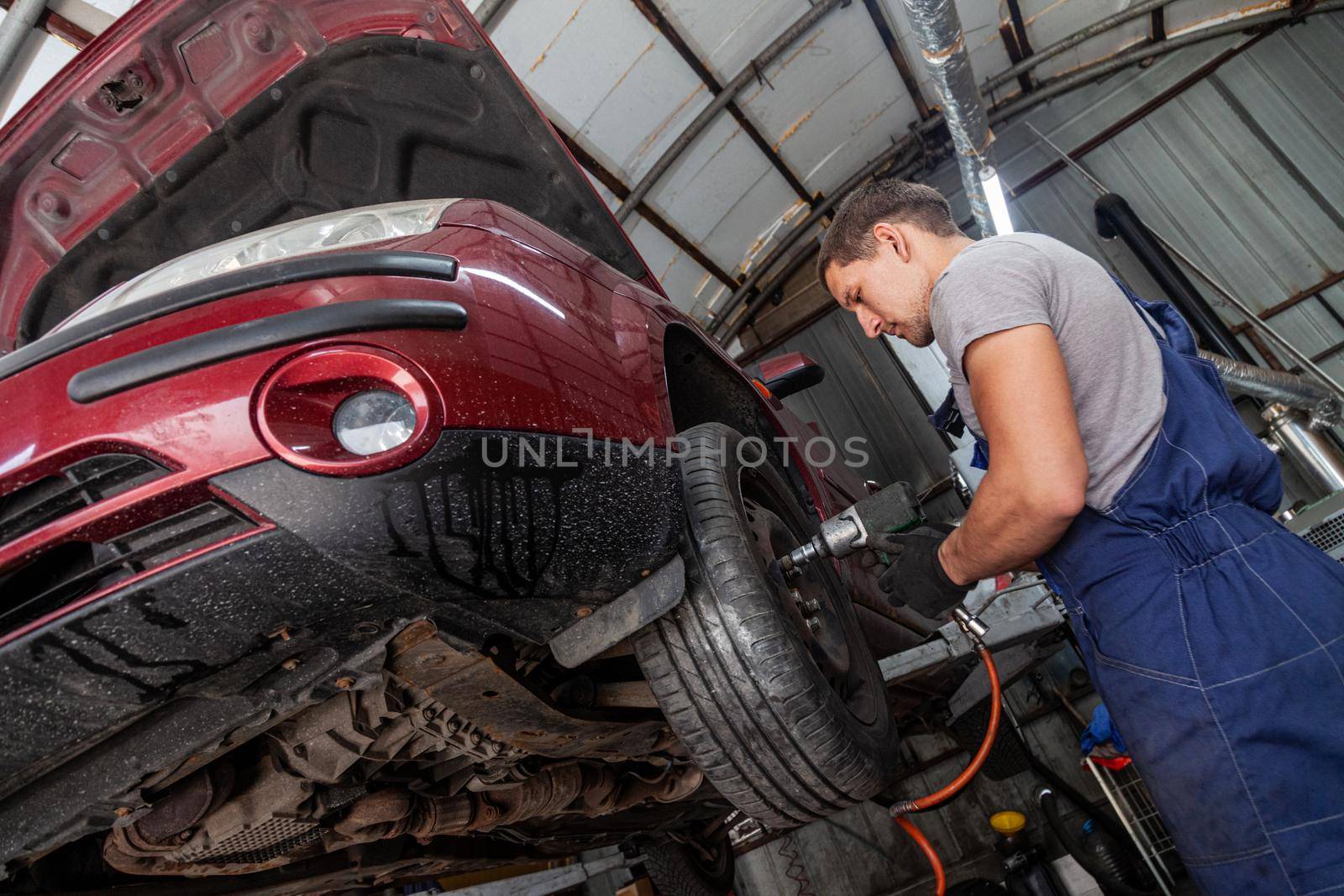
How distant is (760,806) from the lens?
1.43m

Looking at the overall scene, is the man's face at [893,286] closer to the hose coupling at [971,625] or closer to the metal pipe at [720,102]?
the hose coupling at [971,625]

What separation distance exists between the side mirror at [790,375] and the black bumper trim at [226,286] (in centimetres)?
199

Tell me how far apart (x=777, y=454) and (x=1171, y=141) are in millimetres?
5749

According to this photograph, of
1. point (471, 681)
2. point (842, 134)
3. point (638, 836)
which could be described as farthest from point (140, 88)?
point (842, 134)

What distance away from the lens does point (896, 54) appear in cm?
573

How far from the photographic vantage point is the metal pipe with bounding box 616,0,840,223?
520cm

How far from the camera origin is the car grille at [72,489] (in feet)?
2.82

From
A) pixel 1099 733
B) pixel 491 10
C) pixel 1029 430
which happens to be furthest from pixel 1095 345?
pixel 491 10

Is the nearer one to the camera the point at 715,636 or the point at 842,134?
the point at 715,636

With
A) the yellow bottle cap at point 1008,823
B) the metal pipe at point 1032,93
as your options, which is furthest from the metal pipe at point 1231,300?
the yellow bottle cap at point 1008,823

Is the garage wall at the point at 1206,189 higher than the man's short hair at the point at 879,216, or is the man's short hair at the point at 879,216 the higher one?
the garage wall at the point at 1206,189

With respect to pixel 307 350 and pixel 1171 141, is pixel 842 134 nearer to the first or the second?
pixel 1171 141

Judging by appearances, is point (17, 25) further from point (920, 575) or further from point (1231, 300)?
point (1231, 300)

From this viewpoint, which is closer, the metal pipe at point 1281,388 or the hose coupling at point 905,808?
the hose coupling at point 905,808
